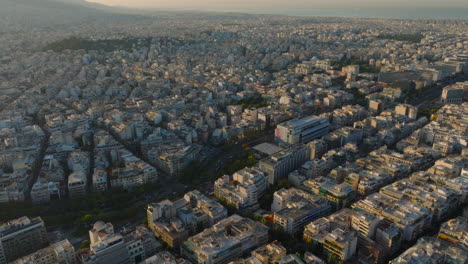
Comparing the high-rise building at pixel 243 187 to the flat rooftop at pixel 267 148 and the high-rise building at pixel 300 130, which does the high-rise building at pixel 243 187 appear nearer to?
the flat rooftop at pixel 267 148

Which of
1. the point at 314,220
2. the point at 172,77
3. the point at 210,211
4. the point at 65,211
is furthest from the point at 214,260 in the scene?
the point at 172,77

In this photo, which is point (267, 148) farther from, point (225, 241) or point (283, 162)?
point (225, 241)

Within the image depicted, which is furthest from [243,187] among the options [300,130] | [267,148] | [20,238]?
[20,238]

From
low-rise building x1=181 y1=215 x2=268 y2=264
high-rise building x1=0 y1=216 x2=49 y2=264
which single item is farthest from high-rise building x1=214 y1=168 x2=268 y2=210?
high-rise building x1=0 y1=216 x2=49 y2=264

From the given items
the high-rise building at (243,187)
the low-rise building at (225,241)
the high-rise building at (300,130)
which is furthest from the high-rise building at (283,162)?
the low-rise building at (225,241)

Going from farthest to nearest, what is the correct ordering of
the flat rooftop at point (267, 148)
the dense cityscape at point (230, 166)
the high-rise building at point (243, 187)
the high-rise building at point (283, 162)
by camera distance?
the flat rooftop at point (267, 148) < the high-rise building at point (283, 162) < the high-rise building at point (243, 187) < the dense cityscape at point (230, 166)

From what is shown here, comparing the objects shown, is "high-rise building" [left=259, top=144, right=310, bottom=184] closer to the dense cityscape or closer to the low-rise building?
the dense cityscape
